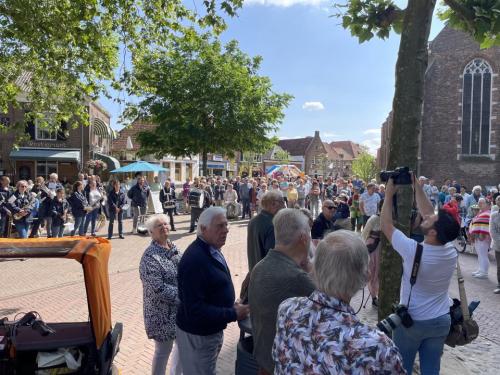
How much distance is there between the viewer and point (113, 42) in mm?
10164

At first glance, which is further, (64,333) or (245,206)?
(245,206)

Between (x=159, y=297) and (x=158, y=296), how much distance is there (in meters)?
0.02

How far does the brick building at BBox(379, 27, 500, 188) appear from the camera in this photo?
1154 inches

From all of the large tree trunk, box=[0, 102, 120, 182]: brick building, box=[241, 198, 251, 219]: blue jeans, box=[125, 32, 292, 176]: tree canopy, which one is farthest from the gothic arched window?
the large tree trunk

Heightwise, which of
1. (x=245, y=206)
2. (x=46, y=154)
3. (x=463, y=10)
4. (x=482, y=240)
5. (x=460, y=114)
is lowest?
(x=245, y=206)

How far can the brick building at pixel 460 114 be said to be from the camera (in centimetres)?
2931

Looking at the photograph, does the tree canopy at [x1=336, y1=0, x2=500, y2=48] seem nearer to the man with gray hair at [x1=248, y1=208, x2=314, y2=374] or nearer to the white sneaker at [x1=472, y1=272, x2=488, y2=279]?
the man with gray hair at [x1=248, y1=208, x2=314, y2=374]

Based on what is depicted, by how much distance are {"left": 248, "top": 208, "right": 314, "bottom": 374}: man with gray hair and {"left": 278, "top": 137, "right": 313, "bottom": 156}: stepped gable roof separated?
73.8m

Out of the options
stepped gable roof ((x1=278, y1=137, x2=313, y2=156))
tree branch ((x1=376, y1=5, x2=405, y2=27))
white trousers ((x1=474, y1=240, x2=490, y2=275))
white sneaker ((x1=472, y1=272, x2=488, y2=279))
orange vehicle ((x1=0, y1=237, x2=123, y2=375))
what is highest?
stepped gable roof ((x1=278, y1=137, x2=313, y2=156))

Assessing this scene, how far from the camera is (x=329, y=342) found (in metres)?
1.65

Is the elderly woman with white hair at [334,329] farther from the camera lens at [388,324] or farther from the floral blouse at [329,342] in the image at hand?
the camera lens at [388,324]

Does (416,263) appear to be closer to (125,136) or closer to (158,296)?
(158,296)

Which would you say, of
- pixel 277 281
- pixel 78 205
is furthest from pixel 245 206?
pixel 277 281

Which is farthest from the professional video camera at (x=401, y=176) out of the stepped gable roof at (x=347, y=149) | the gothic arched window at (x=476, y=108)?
the stepped gable roof at (x=347, y=149)
